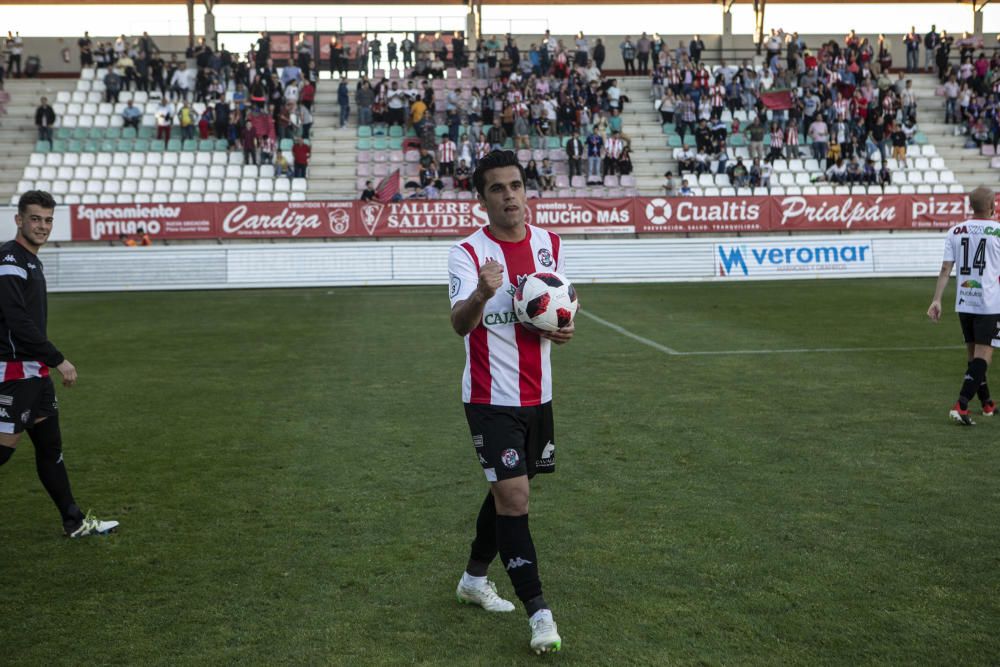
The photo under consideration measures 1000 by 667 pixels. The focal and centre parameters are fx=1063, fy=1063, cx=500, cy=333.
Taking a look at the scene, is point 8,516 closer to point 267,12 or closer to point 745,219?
point 745,219

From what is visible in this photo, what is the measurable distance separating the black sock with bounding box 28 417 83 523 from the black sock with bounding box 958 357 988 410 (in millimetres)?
6702

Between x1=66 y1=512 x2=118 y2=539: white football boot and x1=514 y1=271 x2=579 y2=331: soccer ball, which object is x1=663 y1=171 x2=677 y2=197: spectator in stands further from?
x1=514 y1=271 x2=579 y2=331: soccer ball

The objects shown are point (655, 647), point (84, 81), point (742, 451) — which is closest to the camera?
point (655, 647)

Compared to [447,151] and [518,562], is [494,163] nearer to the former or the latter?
[518,562]

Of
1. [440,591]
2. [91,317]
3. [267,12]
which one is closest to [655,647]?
[440,591]

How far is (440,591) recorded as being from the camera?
4.92 metres

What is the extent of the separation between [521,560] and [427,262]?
23.7 m

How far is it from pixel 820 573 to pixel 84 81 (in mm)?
39546

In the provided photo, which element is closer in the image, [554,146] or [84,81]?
[554,146]

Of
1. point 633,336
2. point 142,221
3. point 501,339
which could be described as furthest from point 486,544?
A: point 142,221

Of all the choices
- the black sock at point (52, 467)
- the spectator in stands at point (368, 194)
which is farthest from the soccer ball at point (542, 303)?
the spectator in stands at point (368, 194)

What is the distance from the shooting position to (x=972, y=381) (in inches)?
341

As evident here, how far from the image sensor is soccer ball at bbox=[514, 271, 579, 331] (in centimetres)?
425

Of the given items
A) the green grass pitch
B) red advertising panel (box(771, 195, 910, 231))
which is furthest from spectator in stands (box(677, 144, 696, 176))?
the green grass pitch
